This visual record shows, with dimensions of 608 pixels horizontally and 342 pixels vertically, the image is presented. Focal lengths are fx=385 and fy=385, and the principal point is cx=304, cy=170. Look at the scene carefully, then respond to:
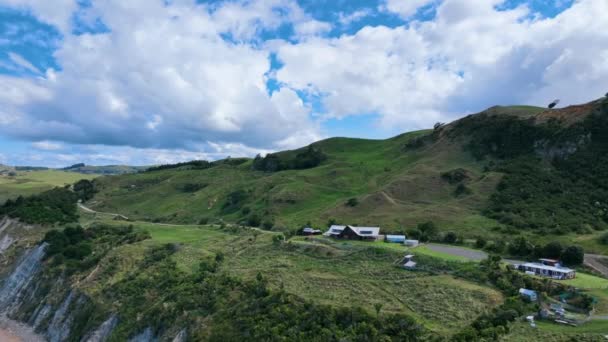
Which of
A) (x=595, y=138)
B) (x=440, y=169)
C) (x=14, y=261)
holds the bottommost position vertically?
(x=14, y=261)

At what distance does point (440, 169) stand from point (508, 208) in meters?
27.1

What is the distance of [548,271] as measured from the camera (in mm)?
37188

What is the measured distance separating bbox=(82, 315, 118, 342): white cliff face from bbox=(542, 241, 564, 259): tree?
48.2 m

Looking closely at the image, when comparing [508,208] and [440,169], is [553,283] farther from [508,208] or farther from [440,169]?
[440,169]

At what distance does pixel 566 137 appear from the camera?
7800cm

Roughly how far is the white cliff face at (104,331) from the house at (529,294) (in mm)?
40520

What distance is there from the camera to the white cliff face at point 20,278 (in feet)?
195

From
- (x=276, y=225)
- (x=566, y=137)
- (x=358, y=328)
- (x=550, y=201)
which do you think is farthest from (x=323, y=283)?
(x=566, y=137)

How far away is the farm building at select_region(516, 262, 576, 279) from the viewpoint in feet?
120

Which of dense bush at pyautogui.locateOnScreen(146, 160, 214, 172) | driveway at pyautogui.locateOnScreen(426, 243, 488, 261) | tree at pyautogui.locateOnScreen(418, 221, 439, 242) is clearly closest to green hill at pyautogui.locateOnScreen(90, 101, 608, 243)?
tree at pyautogui.locateOnScreen(418, 221, 439, 242)

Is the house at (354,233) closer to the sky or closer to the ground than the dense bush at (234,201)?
closer to the ground

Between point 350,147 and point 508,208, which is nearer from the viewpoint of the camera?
point 508,208

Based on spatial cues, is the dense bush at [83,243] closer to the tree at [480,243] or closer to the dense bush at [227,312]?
the dense bush at [227,312]

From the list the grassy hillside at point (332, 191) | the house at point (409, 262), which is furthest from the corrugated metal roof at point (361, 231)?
the house at point (409, 262)
